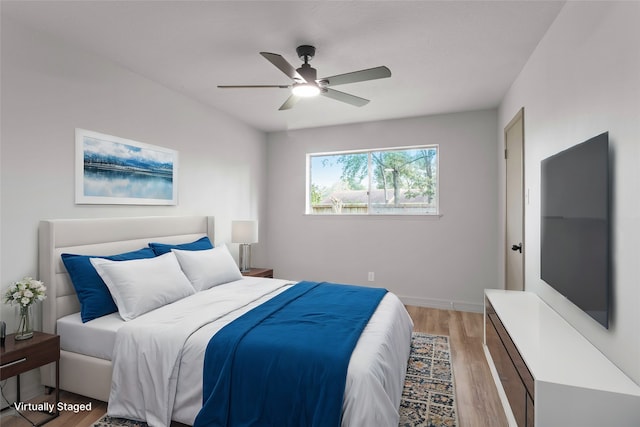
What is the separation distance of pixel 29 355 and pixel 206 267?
53.5 inches

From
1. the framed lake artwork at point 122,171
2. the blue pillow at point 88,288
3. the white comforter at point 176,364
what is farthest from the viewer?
the framed lake artwork at point 122,171

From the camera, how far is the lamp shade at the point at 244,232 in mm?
4301

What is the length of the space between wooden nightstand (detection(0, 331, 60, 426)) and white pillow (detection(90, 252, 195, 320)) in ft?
1.34

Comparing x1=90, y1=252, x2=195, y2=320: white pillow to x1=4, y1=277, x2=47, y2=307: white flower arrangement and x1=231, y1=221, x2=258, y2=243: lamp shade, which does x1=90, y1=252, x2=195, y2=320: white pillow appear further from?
x1=231, y1=221, x2=258, y2=243: lamp shade

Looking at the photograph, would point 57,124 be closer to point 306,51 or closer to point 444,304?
point 306,51

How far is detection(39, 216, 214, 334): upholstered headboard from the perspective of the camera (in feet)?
7.77

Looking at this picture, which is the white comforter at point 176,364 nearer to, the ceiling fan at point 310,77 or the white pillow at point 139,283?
the white pillow at point 139,283

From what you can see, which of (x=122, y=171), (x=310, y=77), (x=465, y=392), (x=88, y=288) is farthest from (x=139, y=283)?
(x=465, y=392)

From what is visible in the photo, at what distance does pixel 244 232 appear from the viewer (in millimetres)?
4309

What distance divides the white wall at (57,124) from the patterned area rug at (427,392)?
56.8 inches

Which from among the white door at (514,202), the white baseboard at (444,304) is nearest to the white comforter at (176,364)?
the white door at (514,202)

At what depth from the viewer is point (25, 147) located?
2.32 meters

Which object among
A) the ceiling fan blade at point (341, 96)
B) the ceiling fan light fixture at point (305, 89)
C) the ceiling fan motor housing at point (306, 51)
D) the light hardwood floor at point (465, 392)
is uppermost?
the ceiling fan motor housing at point (306, 51)

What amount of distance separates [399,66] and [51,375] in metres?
3.54
